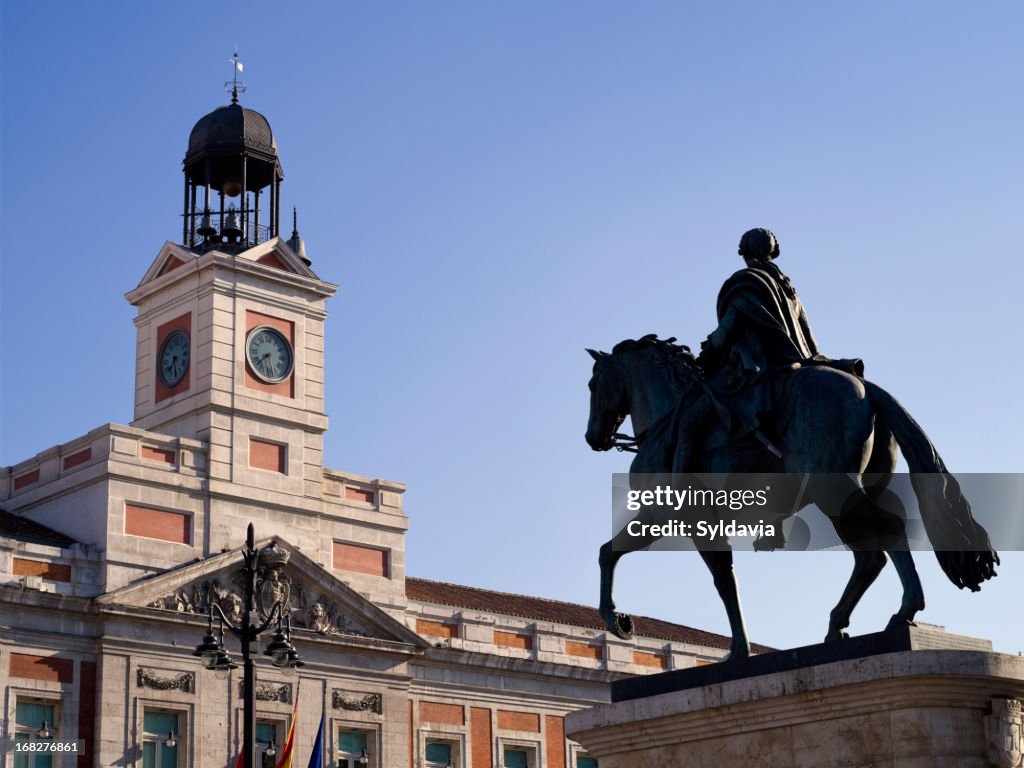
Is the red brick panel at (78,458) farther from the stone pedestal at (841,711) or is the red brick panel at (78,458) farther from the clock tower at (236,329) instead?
the stone pedestal at (841,711)

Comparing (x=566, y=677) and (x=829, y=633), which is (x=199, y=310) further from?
(x=829, y=633)

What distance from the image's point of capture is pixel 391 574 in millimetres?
37406

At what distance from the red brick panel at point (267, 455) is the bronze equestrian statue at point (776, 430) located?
25.5 meters

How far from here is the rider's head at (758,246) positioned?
10.5 meters

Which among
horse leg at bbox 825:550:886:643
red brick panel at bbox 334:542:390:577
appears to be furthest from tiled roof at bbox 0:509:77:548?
horse leg at bbox 825:550:886:643

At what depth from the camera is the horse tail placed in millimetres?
8891

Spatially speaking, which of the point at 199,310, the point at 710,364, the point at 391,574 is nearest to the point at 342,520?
the point at 391,574

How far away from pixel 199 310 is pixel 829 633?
28748 millimetres

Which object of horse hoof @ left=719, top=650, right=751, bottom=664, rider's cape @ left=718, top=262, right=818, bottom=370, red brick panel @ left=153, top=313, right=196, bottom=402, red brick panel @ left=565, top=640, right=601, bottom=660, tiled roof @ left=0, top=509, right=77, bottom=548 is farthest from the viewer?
red brick panel @ left=565, top=640, right=601, bottom=660

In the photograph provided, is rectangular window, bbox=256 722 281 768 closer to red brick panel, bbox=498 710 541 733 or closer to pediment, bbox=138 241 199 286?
red brick panel, bbox=498 710 541 733

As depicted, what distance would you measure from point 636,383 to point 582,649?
30023mm

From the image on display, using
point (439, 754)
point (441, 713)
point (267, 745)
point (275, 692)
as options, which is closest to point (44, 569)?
point (275, 692)

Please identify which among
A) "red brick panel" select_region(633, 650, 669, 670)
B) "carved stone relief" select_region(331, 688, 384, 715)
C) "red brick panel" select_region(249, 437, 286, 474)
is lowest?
"carved stone relief" select_region(331, 688, 384, 715)

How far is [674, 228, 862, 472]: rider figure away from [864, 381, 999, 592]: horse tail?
2.58 feet
